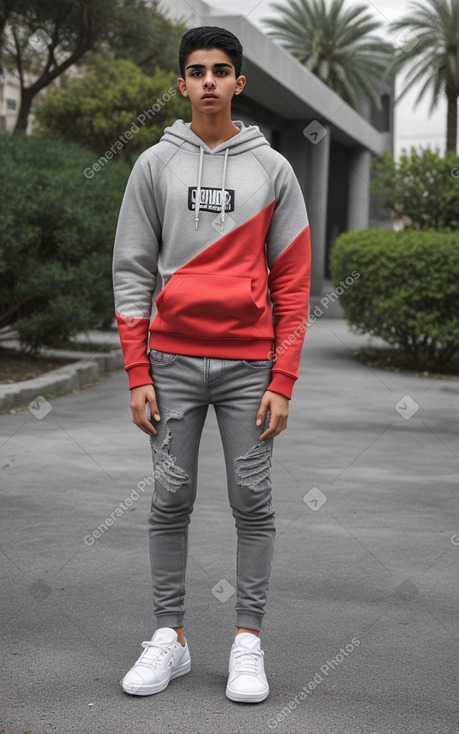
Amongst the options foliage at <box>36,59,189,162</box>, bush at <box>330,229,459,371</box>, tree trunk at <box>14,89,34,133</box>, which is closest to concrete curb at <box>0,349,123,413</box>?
bush at <box>330,229,459,371</box>

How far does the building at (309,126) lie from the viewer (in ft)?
69.2

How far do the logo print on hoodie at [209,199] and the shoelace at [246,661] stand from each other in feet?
4.49

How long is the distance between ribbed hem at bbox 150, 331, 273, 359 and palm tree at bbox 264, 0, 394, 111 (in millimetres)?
34485

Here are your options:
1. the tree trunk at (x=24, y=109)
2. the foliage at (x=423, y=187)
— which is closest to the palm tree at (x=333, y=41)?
the tree trunk at (x=24, y=109)

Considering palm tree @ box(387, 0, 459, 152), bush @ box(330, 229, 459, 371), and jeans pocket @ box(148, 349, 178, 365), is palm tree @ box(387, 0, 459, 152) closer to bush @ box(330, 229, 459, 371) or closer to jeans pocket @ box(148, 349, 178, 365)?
bush @ box(330, 229, 459, 371)

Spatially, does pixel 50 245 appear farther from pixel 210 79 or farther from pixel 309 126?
pixel 309 126

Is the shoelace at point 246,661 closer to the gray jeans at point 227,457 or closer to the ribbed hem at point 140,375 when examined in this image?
the gray jeans at point 227,457

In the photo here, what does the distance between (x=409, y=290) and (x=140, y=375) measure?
31.7ft

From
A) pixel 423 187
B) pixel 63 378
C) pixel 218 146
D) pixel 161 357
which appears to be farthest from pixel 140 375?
pixel 423 187

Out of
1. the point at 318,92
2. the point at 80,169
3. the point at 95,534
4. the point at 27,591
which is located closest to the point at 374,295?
the point at 80,169

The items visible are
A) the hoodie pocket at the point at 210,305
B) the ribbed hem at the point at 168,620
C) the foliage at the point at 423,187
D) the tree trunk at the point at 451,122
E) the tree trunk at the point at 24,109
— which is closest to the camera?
the hoodie pocket at the point at 210,305

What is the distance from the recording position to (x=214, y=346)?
294 cm

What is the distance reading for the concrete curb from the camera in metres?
8.54

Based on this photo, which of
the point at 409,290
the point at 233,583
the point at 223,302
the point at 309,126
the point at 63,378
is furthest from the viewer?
the point at 309,126
